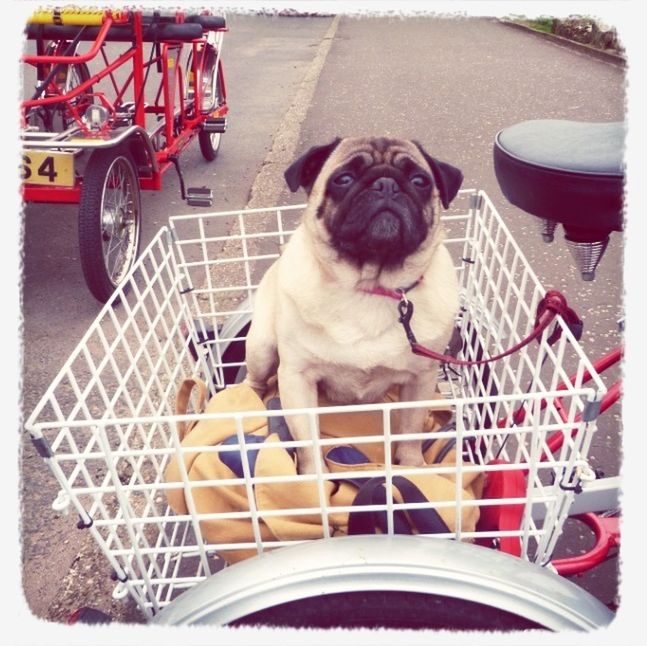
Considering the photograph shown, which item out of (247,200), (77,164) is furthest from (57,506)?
(247,200)

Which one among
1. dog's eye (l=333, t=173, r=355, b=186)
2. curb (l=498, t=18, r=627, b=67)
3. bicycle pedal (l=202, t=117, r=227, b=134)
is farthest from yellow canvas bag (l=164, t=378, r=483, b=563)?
curb (l=498, t=18, r=627, b=67)

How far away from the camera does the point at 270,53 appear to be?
29.7 ft

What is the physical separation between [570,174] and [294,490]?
666 mm

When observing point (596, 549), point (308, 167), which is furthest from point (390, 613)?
point (308, 167)

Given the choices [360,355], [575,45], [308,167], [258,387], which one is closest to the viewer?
[360,355]

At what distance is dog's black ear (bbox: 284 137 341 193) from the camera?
1358 millimetres

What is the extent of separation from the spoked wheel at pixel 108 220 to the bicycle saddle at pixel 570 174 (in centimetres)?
183

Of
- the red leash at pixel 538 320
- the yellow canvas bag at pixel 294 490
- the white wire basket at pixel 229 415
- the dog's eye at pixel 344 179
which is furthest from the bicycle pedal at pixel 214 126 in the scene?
the red leash at pixel 538 320

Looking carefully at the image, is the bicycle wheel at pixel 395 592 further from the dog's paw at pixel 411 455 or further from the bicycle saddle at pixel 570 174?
the bicycle saddle at pixel 570 174

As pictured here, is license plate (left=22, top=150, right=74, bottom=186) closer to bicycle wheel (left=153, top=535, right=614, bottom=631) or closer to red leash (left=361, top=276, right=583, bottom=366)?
red leash (left=361, top=276, right=583, bottom=366)

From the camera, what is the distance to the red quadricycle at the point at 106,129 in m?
2.48

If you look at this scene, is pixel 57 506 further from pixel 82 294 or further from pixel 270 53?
pixel 270 53

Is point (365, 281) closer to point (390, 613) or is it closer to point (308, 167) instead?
point (308, 167)

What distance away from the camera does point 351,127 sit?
17.0 feet
